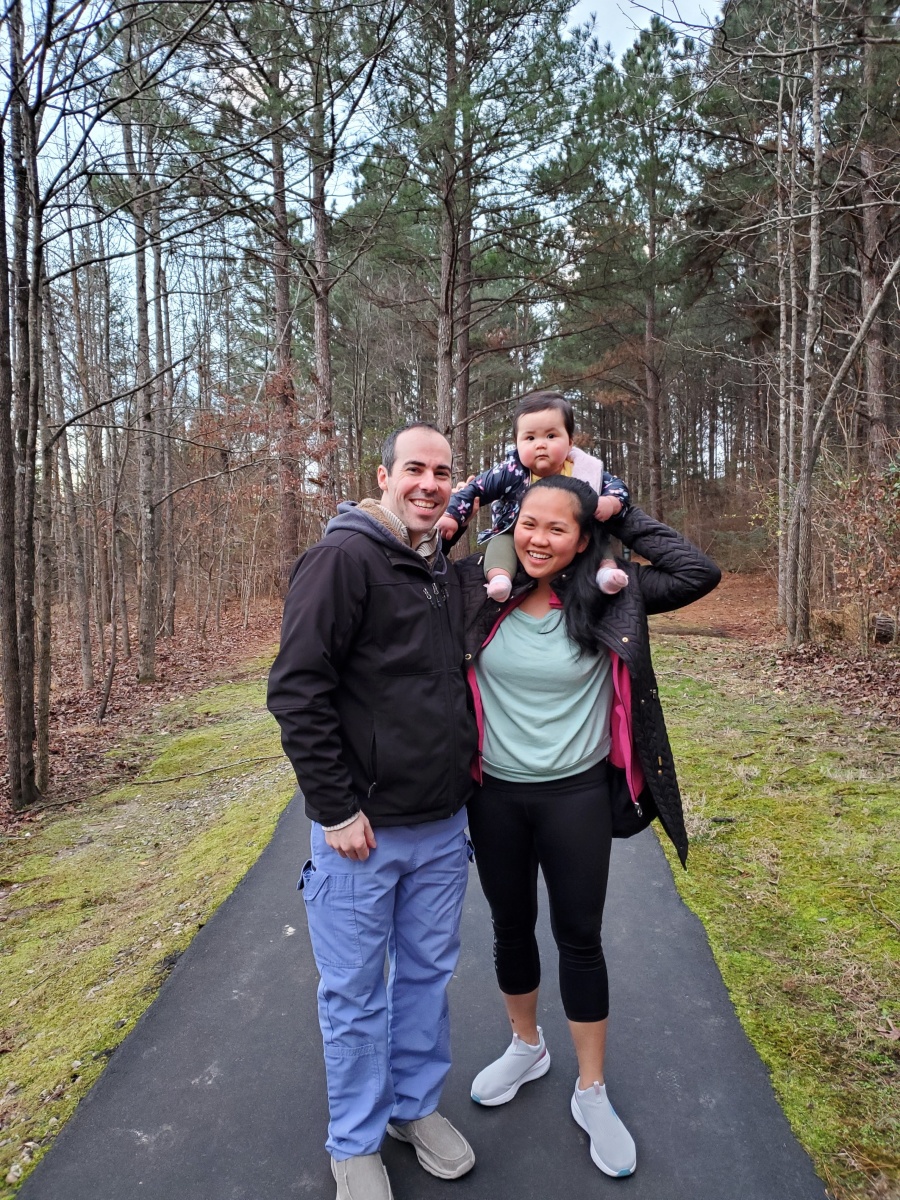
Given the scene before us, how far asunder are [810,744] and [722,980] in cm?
340

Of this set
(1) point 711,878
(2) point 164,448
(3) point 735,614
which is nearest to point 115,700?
(2) point 164,448

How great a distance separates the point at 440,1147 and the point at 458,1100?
26 centimetres

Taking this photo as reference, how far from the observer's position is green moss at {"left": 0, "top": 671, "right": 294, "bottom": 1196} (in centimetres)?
240

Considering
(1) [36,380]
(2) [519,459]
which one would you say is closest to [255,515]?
(1) [36,380]

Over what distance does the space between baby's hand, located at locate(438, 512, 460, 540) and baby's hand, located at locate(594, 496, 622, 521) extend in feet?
1.42

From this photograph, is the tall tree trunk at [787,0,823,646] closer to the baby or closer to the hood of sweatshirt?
the baby

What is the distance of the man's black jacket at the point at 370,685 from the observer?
1776 millimetres

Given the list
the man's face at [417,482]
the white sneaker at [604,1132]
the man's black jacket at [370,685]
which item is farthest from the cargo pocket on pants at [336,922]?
the man's face at [417,482]

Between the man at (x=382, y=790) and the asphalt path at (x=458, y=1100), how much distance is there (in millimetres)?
207

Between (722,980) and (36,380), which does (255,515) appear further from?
(722,980)

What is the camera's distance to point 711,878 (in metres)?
3.56

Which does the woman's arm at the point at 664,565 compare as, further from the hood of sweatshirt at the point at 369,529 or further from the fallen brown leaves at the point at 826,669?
the fallen brown leaves at the point at 826,669

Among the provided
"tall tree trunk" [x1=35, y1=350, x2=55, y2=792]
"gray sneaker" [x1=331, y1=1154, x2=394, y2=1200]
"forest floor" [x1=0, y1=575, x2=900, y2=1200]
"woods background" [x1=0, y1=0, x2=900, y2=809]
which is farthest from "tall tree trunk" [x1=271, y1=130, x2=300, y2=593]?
"gray sneaker" [x1=331, y1=1154, x2=394, y2=1200]

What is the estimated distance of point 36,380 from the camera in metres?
5.39
